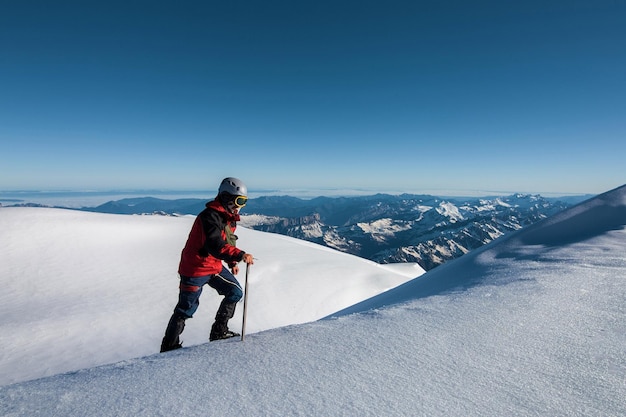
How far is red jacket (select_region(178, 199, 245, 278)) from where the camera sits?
14.1 ft

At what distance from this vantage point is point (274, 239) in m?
20.7

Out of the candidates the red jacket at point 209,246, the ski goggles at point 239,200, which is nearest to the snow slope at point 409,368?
the red jacket at point 209,246

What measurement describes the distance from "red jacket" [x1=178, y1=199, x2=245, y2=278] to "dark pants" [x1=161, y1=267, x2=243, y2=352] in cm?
16

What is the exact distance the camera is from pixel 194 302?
472cm

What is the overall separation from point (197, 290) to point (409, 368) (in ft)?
11.1

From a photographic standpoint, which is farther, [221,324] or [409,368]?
[221,324]

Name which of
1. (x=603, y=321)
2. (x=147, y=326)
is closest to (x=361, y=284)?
Answer: (x=147, y=326)

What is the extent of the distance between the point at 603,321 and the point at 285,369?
140 inches

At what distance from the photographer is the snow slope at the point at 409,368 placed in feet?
7.18

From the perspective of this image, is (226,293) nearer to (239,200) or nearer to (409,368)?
(239,200)

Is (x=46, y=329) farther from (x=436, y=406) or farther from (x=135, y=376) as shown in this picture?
(x=436, y=406)

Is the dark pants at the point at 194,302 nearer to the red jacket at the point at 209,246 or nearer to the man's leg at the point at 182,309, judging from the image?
the man's leg at the point at 182,309

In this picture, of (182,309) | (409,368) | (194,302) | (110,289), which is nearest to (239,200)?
(194,302)

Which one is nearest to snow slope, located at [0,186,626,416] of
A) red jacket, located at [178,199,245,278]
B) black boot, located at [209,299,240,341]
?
black boot, located at [209,299,240,341]
